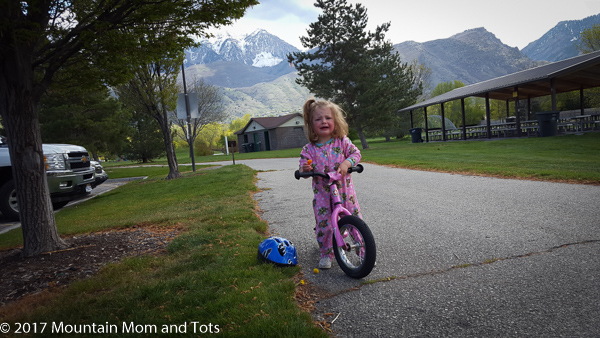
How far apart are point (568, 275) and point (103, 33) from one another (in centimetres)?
540

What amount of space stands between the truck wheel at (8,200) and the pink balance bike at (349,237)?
7.54 meters

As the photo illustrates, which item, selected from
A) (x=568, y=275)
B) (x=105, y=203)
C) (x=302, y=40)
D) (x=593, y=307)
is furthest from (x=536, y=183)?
(x=302, y=40)

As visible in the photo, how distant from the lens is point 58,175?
8.30 metres

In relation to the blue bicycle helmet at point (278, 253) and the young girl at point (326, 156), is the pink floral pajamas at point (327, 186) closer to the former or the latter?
the young girl at point (326, 156)

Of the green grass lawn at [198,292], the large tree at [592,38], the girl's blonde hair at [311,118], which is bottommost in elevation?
the green grass lawn at [198,292]

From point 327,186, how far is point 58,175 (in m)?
7.47

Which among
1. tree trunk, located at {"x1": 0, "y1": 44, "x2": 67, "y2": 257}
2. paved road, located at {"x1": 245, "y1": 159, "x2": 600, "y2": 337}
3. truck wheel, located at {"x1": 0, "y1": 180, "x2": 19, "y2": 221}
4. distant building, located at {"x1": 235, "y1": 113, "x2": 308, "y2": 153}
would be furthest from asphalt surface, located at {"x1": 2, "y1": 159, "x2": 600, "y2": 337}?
distant building, located at {"x1": 235, "y1": 113, "x2": 308, "y2": 153}

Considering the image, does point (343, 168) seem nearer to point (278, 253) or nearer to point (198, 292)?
point (278, 253)

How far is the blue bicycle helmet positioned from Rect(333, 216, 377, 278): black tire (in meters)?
0.47

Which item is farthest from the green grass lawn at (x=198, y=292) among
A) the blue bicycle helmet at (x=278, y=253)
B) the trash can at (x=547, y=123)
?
the trash can at (x=547, y=123)

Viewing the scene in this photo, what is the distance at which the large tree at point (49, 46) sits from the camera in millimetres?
4301

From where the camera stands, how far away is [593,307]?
226cm

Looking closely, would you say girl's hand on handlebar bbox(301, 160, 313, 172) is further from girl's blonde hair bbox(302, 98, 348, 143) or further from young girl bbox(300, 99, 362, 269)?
girl's blonde hair bbox(302, 98, 348, 143)

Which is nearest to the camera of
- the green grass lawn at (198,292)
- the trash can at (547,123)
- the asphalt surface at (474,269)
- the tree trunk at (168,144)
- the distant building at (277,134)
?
the asphalt surface at (474,269)
